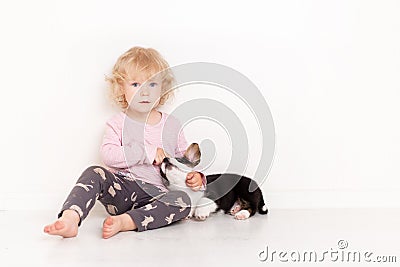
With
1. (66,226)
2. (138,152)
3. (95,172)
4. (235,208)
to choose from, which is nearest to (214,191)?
(235,208)

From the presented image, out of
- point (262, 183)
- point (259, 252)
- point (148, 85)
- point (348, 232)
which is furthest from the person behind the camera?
point (262, 183)

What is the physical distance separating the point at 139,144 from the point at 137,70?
0.70ft

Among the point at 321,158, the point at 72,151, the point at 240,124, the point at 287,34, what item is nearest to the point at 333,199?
the point at 321,158

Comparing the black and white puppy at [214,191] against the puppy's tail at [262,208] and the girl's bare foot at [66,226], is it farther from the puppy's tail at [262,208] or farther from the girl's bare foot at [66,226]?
the girl's bare foot at [66,226]

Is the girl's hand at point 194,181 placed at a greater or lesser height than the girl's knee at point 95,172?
lesser

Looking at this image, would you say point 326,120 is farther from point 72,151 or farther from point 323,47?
point 72,151

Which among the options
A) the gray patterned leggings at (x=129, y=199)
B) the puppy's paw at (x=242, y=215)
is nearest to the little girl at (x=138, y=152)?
the gray patterned leggings at (x=129, y=199)

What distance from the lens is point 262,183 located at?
6.23 ft

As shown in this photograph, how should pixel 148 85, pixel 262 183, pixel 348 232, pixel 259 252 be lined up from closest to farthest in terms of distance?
1. pixel 259 252
2. pixel 348 232
3. pixel 148 85
4. pixel 262 183

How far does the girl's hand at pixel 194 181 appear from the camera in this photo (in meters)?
1.66

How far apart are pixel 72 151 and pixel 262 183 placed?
0.59 m

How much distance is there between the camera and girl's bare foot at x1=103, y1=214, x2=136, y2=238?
146 cm

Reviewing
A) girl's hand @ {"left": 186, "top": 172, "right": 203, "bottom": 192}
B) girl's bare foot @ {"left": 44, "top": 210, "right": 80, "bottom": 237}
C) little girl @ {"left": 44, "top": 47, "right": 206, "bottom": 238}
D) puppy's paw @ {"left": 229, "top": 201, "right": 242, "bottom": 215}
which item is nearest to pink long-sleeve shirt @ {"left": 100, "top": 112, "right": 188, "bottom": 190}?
A: little girl @ {"left": 44, "top": 47, "right": 206, "bottom": 238}

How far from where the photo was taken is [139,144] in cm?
177
